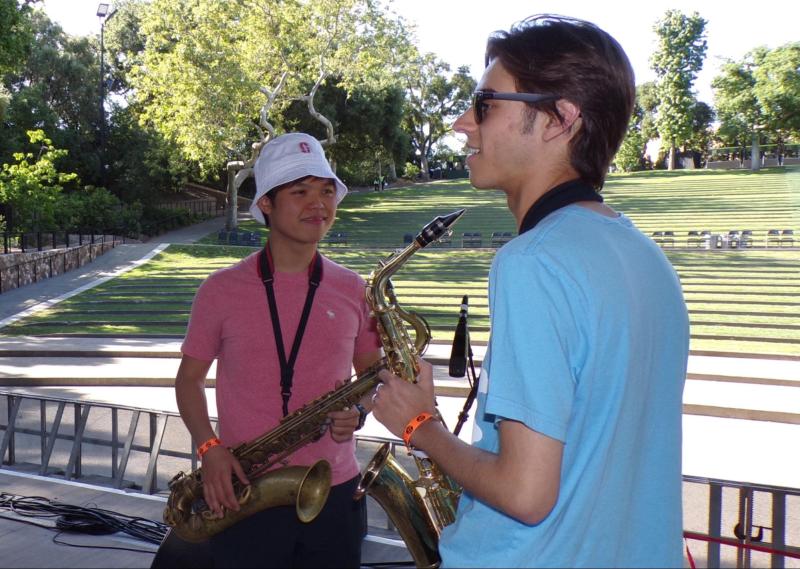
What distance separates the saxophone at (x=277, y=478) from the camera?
188 cm

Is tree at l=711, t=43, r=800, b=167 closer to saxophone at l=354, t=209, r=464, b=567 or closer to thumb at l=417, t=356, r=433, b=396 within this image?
saxophone at l=354, t=209, r=464, b=567

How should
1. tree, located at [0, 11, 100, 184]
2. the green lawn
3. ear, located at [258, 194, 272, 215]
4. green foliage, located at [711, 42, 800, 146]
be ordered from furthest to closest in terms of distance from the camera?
tree, located at [0, 11, 100, 184] → green foliage, located at [711, 42, 800, 146] → the green lawn → ear, located at [258, 194, 272, 215]

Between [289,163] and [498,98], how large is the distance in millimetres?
1080

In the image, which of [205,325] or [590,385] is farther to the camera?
[205,325]

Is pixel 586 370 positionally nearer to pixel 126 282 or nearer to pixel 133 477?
pixel 133 477

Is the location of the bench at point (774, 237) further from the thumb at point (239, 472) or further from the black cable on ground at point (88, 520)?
the thumb at point (239, 472)

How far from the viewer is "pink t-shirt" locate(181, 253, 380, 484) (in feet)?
6.43

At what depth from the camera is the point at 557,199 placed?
1.04m

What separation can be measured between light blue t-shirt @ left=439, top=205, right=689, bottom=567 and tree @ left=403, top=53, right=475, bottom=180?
22631 millimetres

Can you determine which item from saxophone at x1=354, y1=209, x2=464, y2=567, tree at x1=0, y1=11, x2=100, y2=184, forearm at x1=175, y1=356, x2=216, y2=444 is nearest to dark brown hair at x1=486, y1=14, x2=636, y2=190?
saxophone at x1=354, y1=209, x2=464, y2=567

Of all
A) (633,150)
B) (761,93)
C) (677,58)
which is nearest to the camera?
(761,93)

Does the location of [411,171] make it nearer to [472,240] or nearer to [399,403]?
[472,240]

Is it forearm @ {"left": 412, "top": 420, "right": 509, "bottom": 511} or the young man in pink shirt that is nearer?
forearm @ {"left": 412, "top": 420, "right": 509, "bottom": 511}

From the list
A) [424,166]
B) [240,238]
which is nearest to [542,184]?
[240,238]
